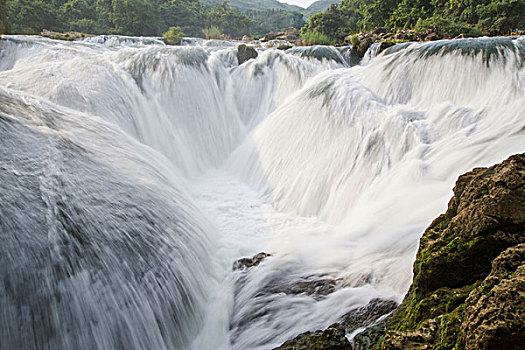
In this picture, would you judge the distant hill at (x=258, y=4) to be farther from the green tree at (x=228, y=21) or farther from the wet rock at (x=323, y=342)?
the wet rock at (x=323, y=342)

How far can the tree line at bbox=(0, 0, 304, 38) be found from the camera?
83.6 ft

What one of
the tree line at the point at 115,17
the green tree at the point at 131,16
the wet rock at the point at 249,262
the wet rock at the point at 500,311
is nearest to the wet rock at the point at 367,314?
the wet rock at the point at 500,311

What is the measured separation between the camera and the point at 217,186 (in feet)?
20.0

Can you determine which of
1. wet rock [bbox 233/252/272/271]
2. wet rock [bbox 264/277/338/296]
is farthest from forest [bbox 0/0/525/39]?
wet rock [bbox 264/277/338/296]

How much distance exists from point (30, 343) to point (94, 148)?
7.04 feet

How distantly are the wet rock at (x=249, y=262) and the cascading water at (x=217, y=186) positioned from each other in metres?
0.09

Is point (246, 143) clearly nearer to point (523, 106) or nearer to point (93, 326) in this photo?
point (523, 106)

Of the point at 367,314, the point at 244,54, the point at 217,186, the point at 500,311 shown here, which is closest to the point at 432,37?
the point at 244,54

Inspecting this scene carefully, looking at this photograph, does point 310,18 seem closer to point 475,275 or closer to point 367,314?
point 367,314

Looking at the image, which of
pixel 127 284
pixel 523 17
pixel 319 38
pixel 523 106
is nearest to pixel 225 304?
pixel 127 284

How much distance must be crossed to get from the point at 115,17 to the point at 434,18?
27.7 meters

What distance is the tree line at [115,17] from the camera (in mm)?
25484

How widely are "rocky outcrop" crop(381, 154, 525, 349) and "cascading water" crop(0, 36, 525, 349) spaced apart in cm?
73

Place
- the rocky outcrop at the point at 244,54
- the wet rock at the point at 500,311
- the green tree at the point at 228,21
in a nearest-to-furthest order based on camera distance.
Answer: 1. the wet rock at the point at 500,311
2. the rocky outcrop at the point at 244,54
3. the green tree at the point at 228,21
